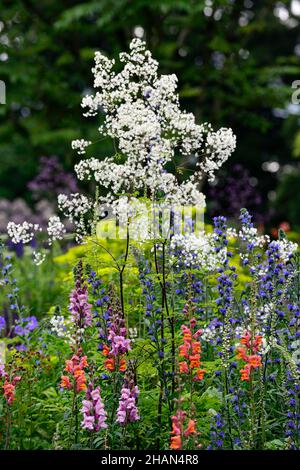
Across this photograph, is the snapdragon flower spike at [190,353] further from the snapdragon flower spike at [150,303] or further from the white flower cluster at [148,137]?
the white flower cluster at [148,137]

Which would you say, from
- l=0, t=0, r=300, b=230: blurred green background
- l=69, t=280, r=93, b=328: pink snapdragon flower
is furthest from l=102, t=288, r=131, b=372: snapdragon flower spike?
l=0, t=0, r=300, b=230: blurred green background

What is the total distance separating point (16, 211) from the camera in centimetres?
1458

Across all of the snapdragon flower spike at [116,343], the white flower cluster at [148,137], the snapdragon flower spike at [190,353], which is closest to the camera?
the snapdragon flower spike at [190,353]

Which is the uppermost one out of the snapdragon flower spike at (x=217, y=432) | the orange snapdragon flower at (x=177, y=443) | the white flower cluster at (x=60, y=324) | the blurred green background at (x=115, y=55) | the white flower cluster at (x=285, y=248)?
the blurred green background at (x=115, y=55)

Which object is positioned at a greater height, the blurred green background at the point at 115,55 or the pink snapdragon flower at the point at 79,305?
the blurred green background at the point at 115,55

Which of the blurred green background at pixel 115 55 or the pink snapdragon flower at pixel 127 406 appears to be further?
the blurred green background at pixel 115 55

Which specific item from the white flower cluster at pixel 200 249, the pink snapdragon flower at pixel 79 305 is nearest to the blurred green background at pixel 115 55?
the white flower cluster at pixel 200 249

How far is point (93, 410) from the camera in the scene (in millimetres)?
3697

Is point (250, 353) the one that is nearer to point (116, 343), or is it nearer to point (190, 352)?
point (190, 352)

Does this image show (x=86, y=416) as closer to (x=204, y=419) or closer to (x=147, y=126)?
(x=204, y=419)

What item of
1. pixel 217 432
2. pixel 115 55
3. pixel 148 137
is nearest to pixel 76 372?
pixel 217 432

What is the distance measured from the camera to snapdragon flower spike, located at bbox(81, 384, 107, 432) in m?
3.64

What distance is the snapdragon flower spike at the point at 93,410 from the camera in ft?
12.0

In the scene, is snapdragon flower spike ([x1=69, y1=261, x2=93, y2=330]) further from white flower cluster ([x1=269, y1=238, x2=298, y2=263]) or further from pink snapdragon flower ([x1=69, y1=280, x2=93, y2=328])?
white flower cluster ([x1=269, y1=238, x2=298, y2=263])
